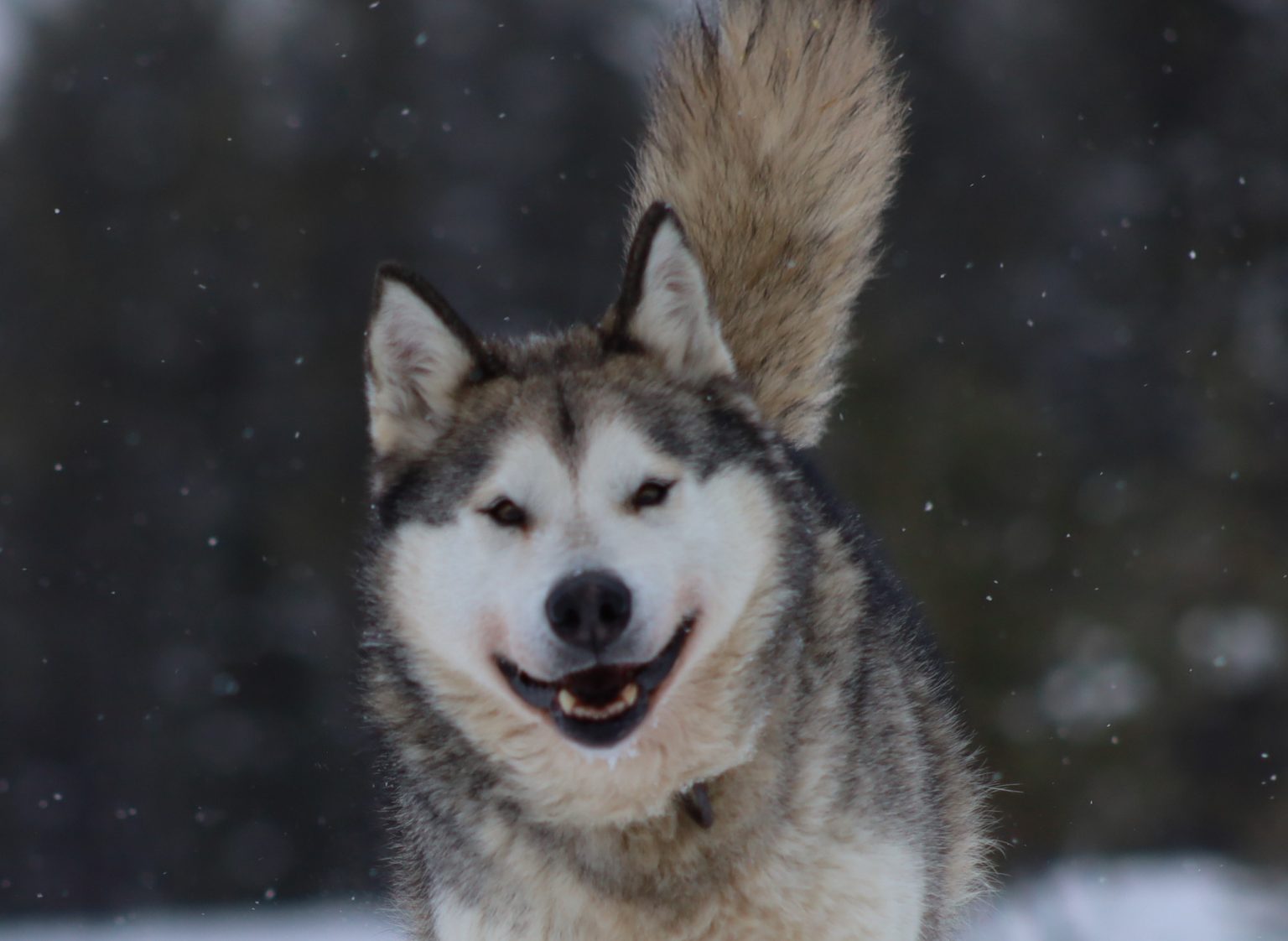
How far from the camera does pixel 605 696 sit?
342 cm

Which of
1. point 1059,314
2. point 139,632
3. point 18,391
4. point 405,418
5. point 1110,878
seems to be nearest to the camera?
point 405,418

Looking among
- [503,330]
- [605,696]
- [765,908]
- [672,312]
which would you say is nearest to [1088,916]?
[765,908]

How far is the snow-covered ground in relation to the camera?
8.16 metres

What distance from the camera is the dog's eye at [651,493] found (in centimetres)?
357

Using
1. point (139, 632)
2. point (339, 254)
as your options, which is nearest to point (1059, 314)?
point (339, 254)

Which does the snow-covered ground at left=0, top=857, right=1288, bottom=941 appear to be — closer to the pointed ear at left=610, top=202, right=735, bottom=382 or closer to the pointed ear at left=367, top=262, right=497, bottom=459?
the pointed ear at left=610, top=202, right=735, bottom=382

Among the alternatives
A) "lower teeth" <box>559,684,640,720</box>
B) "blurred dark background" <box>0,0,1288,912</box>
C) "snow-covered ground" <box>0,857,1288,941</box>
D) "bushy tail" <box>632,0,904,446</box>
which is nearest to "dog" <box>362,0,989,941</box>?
"lower teeth" <box>559,684,640,720</box>

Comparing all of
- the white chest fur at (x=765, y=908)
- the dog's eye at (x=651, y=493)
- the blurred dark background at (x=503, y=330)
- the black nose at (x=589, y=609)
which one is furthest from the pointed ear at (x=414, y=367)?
the blurred dark background at (x=503, y=330)

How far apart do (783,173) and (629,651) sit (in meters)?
1.73

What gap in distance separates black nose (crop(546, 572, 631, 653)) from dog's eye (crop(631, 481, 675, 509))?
0.29 meters

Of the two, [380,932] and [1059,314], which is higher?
[1059,314]

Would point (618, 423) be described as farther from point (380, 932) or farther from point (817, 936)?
point (380, 932)

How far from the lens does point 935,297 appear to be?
14383 mm

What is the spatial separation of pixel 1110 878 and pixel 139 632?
9.05 m
